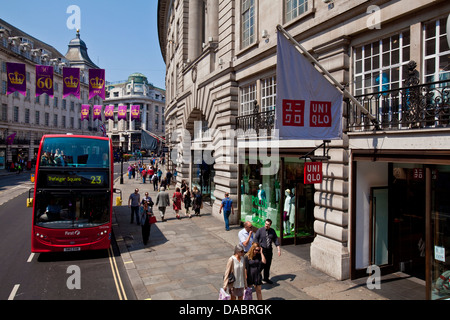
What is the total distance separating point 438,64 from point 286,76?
10.9 feet

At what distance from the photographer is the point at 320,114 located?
8.42m

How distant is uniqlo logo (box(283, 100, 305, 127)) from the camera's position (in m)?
8.12

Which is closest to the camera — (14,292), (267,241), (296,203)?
(14,292)

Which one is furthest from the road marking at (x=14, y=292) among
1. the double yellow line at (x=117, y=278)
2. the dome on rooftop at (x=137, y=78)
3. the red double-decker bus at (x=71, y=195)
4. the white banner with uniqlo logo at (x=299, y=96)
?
the dome on rooftop at (x=137, y=78)

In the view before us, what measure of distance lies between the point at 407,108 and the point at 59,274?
10.4 metres

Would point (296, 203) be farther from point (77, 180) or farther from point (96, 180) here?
point (77, 180)

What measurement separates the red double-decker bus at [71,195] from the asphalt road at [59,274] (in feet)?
1.91

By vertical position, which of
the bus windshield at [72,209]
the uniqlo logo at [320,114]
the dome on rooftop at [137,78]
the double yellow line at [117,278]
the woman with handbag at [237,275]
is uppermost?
the dome on rooftop at [137,78]

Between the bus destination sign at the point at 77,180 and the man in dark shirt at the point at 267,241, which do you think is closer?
the man in dark shirt at the point at 267,241

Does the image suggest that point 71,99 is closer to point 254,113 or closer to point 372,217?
point 254,113

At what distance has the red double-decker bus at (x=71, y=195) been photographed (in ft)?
34.2

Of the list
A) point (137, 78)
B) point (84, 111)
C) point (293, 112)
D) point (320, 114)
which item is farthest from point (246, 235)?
point (137, 78)

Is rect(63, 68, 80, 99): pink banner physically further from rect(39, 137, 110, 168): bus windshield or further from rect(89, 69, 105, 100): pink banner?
rect(39, 137, 110, 168): bus windshield

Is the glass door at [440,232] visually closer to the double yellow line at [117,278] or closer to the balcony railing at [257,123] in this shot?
the balcony railing at [257,123]
